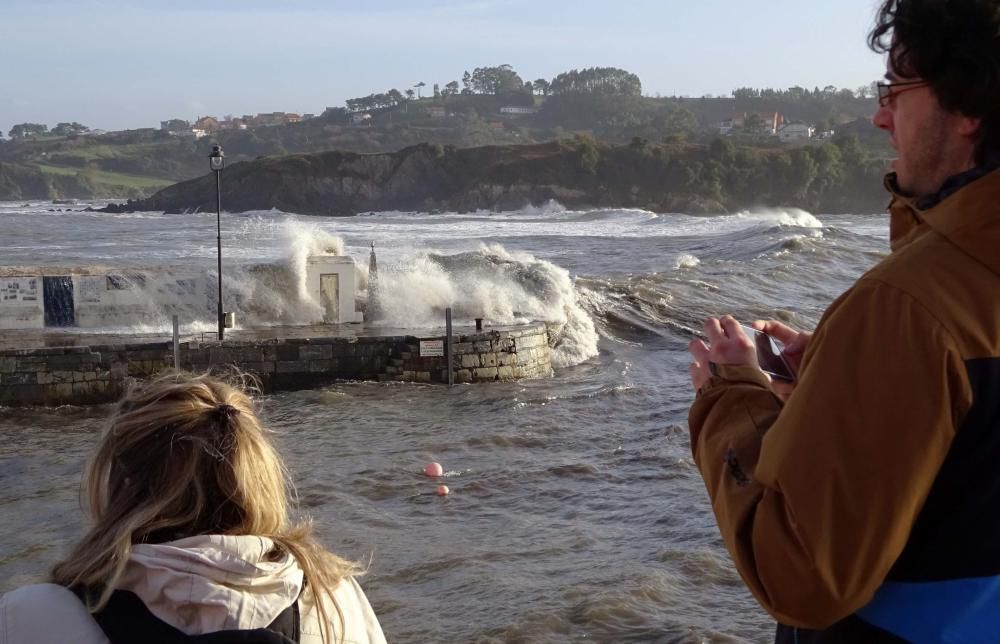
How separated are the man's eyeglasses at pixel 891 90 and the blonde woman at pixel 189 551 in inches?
43.6

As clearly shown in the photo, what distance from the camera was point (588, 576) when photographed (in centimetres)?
804

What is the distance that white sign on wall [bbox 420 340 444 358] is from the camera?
1667 centimetres

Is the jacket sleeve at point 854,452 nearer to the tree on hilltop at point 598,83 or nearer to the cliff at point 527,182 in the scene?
the cliff at point 527,182

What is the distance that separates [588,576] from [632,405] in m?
7.58

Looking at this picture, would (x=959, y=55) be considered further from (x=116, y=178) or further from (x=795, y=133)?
(x=795, y=133)

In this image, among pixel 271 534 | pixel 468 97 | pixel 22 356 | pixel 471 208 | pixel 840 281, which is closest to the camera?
pixel 271 534

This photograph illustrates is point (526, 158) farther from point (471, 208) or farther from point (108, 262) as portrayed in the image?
point (108, 262)

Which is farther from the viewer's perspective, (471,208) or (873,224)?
(471,208)

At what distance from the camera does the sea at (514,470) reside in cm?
752

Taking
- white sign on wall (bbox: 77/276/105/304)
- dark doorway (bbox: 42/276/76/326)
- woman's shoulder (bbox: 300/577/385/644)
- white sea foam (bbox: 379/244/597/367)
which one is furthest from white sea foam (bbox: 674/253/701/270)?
woman's shoulder (bbox: 300/577/385/644)

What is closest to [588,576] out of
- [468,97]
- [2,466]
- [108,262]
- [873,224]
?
[2,466]

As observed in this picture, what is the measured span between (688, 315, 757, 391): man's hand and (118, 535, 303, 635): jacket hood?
28.7 inches

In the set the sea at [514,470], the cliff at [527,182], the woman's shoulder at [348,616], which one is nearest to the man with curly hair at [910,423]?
the woman's shoulder at [348,616]

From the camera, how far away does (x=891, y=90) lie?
1.55 meters
